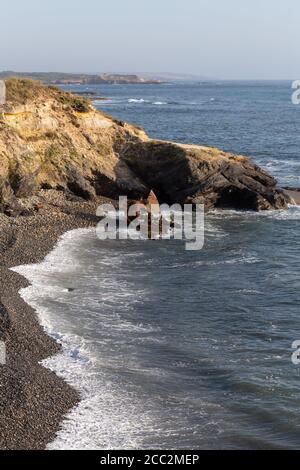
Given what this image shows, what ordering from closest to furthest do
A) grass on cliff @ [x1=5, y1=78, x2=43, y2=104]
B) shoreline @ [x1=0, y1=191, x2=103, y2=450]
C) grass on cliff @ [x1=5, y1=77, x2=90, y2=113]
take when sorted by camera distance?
1. shoreline @ [x1=0, y1=191, x2=103, y2=450]
2. grass on cliff @ [x1=5, y1=78, x2=43, y2=104]
3. grass on cliff @ [x1=5, y1=77, x2=90, y2=113]

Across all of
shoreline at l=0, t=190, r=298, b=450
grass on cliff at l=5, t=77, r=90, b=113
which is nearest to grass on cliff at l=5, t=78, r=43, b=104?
grass on cliff at l=5, t=77, r=90, b=113

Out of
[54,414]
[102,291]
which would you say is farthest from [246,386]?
[102,291]

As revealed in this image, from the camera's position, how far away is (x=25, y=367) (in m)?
19.1

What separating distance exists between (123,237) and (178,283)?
8.29 meters

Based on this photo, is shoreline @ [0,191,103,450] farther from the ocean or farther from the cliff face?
the cliff face

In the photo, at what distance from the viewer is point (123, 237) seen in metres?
35.9

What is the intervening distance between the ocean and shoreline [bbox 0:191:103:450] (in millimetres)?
450

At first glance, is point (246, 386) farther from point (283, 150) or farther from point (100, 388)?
point (283, 150)

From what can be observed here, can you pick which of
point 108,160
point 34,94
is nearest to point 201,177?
point 108,160

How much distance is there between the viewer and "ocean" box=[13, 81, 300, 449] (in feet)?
55.6

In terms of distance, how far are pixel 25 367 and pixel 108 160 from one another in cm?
2597

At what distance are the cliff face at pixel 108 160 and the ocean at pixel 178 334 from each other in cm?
392

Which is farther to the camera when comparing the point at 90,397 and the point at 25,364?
the point at 25,364

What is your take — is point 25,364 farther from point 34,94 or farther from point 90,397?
point 34,94
